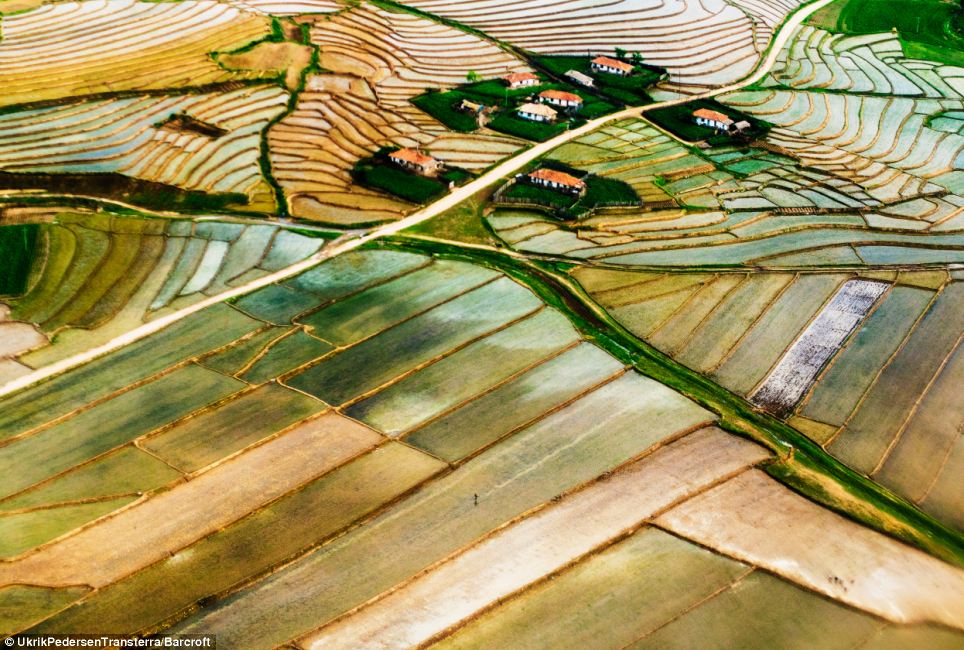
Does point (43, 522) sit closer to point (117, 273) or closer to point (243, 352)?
point (243, 352)

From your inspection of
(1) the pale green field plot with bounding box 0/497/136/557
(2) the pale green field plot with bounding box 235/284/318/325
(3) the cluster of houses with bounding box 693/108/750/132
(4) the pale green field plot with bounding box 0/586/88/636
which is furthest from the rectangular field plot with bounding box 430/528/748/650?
(3) the cluster of houses with bounding box 693/108/750/132

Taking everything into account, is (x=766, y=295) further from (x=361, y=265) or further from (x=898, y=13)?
(x=898, y=13)

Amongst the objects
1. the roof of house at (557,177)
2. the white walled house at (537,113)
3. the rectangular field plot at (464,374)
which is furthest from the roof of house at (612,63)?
the rectangular field plot at (464,374)

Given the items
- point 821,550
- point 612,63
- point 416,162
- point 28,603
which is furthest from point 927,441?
point 612,63

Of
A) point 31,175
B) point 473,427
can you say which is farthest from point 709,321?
point 31,175

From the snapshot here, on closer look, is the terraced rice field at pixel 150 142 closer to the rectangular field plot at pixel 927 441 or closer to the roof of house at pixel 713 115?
the roof of house at pixel 713 115

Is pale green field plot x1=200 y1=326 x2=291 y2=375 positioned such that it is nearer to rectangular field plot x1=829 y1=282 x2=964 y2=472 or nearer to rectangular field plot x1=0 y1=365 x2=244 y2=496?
rectangular field plot x1=0 y1=365 x2=244 y2=496
